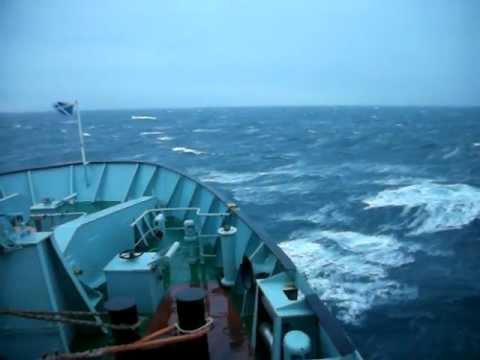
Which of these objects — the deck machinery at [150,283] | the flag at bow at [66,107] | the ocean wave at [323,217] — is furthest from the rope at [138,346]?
the ocean wave at [323,217]

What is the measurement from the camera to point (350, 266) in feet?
51.5

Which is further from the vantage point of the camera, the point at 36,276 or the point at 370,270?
the point at 370,270

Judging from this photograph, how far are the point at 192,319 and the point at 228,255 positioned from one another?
4.05m

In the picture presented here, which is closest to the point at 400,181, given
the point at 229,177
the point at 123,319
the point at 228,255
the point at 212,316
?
the point at 229,177

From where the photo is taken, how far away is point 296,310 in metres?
4.24

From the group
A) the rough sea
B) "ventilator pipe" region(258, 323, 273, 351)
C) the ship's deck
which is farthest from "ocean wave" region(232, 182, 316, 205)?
"ventilator pipe" region(258, 323, 273, 351)

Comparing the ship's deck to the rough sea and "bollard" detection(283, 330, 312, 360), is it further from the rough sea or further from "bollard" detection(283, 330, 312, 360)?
the rough sea

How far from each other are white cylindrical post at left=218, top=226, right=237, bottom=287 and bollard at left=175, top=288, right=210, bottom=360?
393 centimetres

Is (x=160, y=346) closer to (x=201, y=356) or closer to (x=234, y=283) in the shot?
(x=201, y=356)

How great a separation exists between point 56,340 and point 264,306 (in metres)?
3.02

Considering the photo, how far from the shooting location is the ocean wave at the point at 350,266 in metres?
13.8

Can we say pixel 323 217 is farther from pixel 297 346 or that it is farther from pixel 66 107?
pixel 297 346

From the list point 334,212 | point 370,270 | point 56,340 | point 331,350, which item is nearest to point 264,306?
point 331,350

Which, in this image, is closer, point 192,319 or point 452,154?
point 192,319
